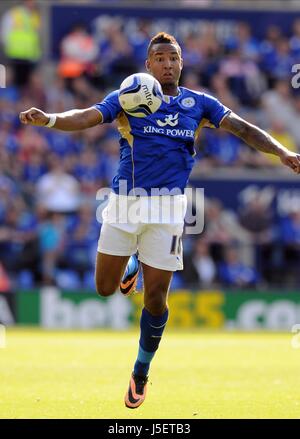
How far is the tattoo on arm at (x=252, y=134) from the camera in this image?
788cm

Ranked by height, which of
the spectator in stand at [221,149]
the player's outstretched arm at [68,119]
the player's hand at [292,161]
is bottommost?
the spectator in stand at [221,149]

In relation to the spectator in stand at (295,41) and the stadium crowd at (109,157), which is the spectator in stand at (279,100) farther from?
the spectator in stand at (295,41)

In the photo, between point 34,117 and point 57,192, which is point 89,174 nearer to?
point 57,192

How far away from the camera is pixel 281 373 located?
33.3 ft

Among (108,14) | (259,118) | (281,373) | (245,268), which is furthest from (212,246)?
(281,373)

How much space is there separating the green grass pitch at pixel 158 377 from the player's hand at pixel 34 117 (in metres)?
2.03

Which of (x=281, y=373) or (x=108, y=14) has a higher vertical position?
(x=108, y=14)

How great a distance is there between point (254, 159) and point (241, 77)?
198cm

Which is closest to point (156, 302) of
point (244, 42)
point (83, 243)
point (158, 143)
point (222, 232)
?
point (158, 143)

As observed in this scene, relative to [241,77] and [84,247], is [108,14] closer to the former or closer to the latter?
[241,77]

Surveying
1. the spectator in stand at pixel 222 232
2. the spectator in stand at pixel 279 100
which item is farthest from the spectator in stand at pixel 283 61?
the spectator in stand at pixel 222 232

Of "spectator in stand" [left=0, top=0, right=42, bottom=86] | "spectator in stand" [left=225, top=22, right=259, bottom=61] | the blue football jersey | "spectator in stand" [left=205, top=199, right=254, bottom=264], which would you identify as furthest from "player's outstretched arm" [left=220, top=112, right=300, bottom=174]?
"spectator in stand" [left=225, top=22, right=259, bottom=61]

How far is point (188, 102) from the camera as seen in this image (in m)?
7.88
